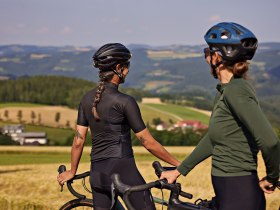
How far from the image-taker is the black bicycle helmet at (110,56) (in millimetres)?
4852

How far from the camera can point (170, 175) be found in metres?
3.98

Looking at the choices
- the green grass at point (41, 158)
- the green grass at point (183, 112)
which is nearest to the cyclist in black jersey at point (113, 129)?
the green grass at point (41, 158)

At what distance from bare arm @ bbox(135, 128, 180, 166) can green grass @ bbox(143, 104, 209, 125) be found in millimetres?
162971

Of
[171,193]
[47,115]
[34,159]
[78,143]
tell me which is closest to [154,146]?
[78,143]

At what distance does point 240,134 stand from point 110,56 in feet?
5.89

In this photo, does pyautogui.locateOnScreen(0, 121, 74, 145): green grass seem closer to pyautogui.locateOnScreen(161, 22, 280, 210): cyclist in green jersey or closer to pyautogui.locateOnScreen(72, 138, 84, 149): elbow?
pyautogui.locateOnScreen(72, 138, 84, 149): elbow

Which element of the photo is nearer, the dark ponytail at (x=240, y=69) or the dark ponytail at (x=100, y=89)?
the dark ponytail at (x=240, y=69)

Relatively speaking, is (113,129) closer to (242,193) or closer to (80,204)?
(80,204)

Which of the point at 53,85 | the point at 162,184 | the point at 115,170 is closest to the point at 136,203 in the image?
the point at 115,170

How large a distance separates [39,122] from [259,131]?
442 ft

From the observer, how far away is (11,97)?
544ft

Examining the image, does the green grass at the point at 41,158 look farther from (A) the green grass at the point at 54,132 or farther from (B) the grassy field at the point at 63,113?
(B) the grassy field at the point at 63,113

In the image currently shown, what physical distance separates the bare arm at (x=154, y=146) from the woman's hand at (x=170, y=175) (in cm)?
67

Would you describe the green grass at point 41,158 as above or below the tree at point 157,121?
above
